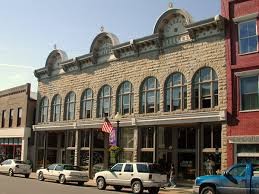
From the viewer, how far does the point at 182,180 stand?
27078 mm

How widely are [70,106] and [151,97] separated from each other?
1011 centimetres

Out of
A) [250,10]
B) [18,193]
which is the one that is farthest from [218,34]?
[18,193]

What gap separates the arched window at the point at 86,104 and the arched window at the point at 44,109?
5.78m

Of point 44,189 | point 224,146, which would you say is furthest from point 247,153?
point 44,189

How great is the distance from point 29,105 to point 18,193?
83.1ft

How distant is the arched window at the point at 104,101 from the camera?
32.8m

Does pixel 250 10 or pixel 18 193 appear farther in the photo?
pixel 250 10

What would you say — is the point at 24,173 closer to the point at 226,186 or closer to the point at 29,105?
the point at 29,105

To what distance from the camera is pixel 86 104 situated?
35.0 metres

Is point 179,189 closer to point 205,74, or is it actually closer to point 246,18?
point 205,74

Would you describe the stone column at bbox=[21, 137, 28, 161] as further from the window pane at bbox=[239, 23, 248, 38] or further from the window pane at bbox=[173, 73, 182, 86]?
the window pane at bbox=[239, 23, 248, 38]

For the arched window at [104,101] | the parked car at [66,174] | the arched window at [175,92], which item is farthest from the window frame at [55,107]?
the arched window at [175,92]

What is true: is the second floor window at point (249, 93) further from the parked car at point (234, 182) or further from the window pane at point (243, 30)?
the parked car at point (234, 182)

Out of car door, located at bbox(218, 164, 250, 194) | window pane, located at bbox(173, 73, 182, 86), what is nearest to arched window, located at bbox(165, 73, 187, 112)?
window pane, located at bbox(173, 73, 182, 86)
